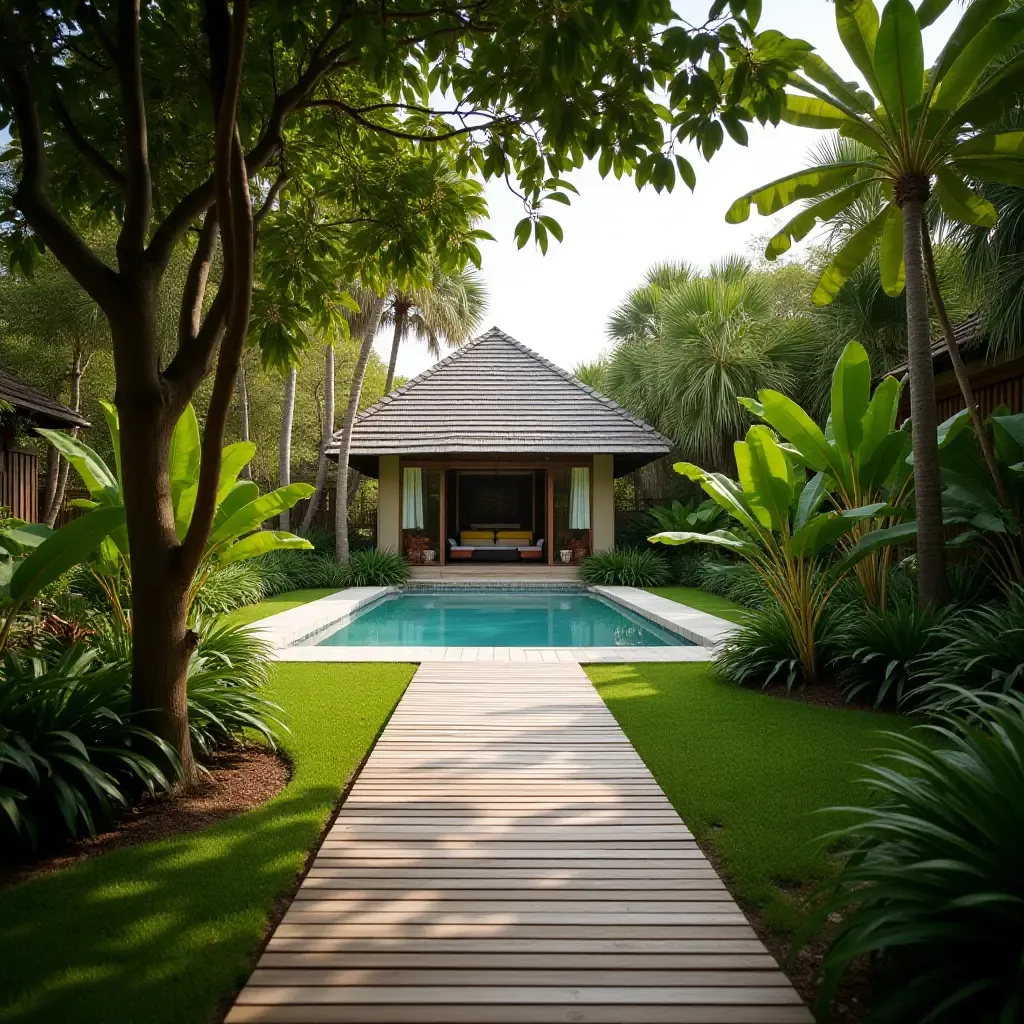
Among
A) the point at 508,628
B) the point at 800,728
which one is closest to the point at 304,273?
the point at 800,728

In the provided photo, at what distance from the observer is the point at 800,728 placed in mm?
5180

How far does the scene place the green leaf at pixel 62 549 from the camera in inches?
136

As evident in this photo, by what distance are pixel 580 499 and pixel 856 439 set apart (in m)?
12.7

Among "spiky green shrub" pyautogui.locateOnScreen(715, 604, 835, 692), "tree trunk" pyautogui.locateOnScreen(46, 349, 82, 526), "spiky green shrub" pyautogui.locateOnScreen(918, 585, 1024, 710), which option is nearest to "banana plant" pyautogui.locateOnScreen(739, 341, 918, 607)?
"spiky green shrub" pyautogui.locateOnScreen(715, 604, 835, 692)

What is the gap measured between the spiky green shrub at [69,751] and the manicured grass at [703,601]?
301 inches

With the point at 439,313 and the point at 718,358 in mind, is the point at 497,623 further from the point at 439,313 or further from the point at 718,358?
the point at 439,313

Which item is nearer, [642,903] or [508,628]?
[642,903]

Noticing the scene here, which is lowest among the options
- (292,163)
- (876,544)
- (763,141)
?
(876,544)

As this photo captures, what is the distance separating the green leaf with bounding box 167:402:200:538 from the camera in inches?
195

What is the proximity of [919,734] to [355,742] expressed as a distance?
11.5 feet

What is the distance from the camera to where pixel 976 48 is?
5.52m

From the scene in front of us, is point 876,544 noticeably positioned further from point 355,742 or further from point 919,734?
point 355,742

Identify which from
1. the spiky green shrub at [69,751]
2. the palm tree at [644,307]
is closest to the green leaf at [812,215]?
the spiky green shrub at [69,751]

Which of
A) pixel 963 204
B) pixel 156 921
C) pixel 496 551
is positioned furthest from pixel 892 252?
pixel 496 551
